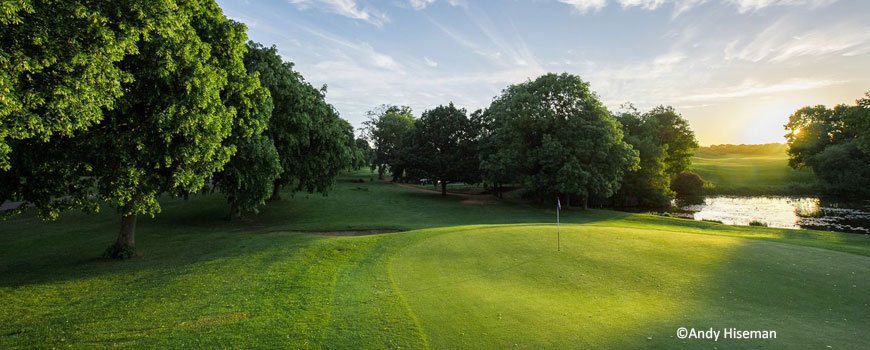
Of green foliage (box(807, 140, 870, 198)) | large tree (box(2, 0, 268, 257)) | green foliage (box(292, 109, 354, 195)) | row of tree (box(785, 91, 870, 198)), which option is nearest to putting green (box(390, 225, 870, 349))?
large tree (box(2, 0, 268, 257))

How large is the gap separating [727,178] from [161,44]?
93404mm

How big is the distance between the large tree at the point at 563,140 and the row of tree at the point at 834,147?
62.3 feet

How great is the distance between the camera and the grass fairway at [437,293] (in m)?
7.74

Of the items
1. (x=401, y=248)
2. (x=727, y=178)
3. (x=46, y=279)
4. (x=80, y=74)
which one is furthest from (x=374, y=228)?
(x=727, y=178)

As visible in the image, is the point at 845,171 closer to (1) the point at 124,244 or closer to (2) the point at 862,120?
(2) the point at 862,120

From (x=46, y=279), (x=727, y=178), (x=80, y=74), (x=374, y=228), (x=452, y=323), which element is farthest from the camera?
(x=727, y=178)

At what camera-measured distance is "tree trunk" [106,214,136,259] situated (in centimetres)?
1584

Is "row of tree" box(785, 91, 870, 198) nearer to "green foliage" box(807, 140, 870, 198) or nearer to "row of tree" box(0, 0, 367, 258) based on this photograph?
"green foliage" box(807, 140, 870, 198)

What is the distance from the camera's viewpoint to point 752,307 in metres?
8.95

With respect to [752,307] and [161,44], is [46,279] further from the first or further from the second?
[752,307]

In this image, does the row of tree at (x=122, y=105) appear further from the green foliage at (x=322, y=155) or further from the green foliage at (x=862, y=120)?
the green foliage at (x=862, y=120)

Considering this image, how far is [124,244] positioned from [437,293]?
47.7 feet

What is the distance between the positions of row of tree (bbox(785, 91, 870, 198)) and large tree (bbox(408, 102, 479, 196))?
35583 millimetres

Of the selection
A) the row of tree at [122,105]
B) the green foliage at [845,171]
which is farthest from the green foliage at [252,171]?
the green foliage at [845,171]
